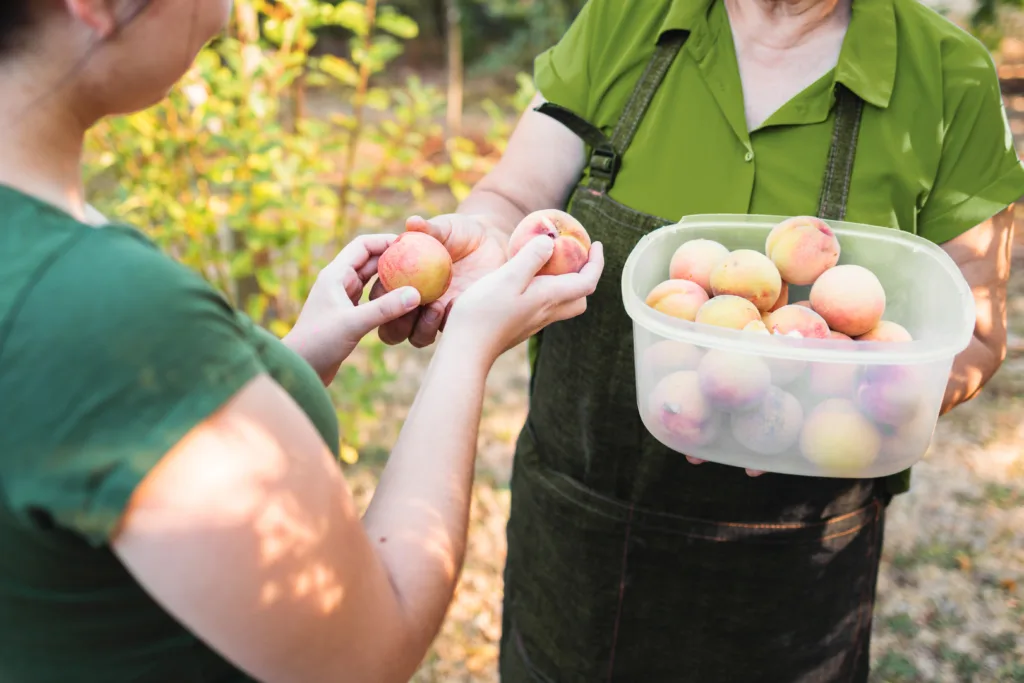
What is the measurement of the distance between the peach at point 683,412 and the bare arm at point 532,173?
0.56 m

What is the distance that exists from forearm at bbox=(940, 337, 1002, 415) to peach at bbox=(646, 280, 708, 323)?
18.5 inches

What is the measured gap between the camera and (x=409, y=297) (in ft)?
4.07

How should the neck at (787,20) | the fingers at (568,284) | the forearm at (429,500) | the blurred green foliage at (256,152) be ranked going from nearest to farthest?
the forearm at (429,500) → the fingers at (568,284) → the neck at (787,20) → the blurred green foliage at (256,152)

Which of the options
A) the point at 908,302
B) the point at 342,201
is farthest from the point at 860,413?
the point at 342,201

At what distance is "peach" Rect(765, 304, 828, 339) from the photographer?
124cm

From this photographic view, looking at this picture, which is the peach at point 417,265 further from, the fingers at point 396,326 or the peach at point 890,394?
the peach at point 890,394

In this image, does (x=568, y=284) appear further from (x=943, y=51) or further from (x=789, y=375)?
(x=943, y=51)

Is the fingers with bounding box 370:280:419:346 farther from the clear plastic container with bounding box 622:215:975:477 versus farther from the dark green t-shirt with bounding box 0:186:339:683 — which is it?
the dark green t-shirt with bounding box 0:186:339:683

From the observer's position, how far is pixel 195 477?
2.24ft

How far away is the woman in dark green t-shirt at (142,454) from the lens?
2.18 feet

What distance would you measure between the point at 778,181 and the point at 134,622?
118 centimetres

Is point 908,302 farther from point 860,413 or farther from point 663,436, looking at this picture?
point 663,436

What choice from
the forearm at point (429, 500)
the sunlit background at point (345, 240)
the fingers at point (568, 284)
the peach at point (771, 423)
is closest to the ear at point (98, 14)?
the forearm at point (429, 500)

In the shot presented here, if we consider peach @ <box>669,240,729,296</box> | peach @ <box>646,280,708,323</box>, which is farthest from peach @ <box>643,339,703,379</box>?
peach @ <box>669,240,729,296</box>
